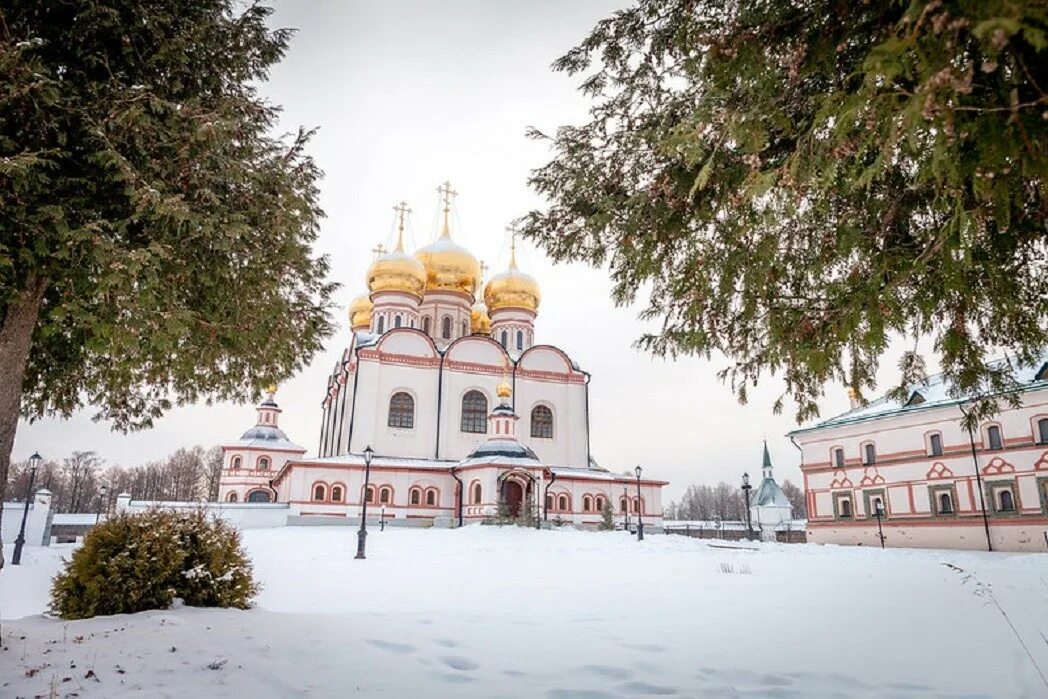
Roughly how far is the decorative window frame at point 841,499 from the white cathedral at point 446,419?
8695 mm

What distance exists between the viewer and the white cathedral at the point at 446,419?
3162cm

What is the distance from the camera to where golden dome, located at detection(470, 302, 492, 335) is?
43.3 m

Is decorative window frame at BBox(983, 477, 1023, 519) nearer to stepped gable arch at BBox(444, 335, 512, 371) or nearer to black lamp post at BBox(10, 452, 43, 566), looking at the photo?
stepped gable arch at BBox(444, 335, 512, 371)

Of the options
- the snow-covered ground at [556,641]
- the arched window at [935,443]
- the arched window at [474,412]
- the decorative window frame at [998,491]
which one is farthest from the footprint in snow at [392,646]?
the arched window at [474,412]

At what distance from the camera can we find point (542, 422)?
125 ft

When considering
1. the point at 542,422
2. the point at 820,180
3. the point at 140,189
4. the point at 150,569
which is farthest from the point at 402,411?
the point at 820,180

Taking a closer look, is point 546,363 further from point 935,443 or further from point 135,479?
point 135,479

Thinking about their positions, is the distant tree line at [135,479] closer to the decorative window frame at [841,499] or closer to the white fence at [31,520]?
the white fence at [31,520]

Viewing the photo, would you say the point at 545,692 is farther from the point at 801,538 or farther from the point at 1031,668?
the point at 801,538

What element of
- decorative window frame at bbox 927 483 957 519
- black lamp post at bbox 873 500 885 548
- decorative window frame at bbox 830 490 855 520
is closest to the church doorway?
decorative window frame at bbox 830 490 855 520

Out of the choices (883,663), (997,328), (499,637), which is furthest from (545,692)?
(997,328)

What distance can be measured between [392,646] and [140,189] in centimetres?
453

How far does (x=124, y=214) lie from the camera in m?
6.25

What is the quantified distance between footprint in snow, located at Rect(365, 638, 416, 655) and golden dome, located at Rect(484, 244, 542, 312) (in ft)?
121
